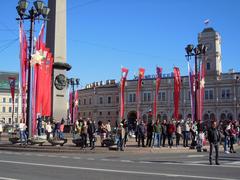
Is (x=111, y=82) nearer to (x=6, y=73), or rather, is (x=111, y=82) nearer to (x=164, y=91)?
(x=164, y=91)

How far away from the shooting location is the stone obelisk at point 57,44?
98.7 feet

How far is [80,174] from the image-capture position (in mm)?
12188

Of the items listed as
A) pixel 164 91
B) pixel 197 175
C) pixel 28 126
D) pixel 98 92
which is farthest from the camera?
pixel 98 92

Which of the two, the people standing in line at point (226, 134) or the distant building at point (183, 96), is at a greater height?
the distant building at point (183, 96)

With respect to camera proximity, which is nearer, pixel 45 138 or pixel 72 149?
pixel 72 149

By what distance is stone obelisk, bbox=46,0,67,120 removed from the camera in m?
30.1

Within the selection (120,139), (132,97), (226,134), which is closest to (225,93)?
(132,97)

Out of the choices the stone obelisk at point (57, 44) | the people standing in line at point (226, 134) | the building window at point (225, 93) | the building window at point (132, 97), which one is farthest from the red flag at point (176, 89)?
the building window at point (132, 97)

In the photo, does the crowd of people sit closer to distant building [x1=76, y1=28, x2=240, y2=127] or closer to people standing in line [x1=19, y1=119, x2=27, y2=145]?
people standing in line [x1=19, y1=119, x2=27, y2=145]

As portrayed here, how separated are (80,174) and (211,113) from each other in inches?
3470

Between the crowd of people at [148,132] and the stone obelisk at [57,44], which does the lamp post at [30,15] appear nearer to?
the crowd of people at [148,132]

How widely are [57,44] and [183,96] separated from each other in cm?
7381

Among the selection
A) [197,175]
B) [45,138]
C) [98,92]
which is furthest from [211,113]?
[197,175]

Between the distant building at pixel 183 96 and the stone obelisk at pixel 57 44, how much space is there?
6318cm
